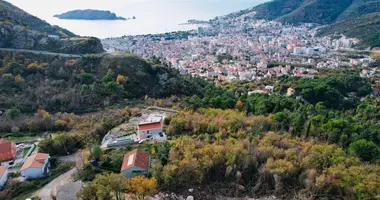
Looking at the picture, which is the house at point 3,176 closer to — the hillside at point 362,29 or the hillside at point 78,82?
the hillside at point 78,82

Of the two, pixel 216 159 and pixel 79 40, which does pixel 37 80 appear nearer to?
pixel 79 40

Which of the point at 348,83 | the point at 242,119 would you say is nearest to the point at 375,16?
the point at 348,83

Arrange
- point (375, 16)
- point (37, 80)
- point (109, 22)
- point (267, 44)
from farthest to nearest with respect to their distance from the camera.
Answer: point (109, 22) < point (267, 44) < point (375, 16) < point (37, 80)

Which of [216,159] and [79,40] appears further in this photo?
[79,40]

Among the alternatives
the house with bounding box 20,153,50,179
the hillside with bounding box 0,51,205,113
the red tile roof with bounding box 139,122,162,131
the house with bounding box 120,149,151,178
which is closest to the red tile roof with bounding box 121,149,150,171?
the house with bounding box 120,149,151,178

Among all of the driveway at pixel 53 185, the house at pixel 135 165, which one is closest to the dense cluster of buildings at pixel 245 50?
the house at pixel 135 165
